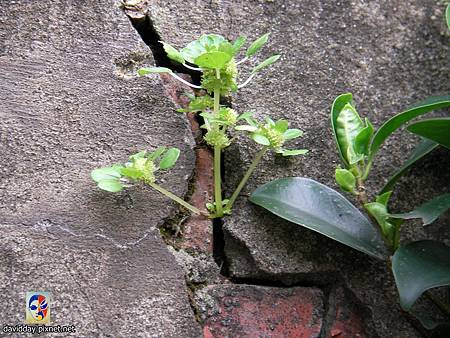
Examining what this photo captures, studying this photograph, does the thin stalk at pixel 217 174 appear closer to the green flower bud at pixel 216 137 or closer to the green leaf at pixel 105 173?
the green flower bud at pixel 216 137

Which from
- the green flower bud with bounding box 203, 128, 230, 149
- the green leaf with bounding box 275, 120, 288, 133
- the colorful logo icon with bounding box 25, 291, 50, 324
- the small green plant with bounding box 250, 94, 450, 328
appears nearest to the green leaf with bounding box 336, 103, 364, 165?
Result: the small green plant with bounding box 250, 94, 450, 328

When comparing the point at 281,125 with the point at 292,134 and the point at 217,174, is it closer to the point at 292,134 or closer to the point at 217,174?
the point at 292,134

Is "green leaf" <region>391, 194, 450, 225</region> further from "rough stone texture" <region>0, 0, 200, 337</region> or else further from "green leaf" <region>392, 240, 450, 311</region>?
"rough stone texture" <region>0, 0, 200, 337</region>

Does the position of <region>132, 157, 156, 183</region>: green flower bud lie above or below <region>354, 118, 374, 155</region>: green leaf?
below

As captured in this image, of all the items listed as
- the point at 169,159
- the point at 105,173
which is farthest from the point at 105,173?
the point at 169,159

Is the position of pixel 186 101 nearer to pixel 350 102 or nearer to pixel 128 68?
pixel 128 68

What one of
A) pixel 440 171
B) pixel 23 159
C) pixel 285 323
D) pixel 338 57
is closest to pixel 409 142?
pixel 440 171

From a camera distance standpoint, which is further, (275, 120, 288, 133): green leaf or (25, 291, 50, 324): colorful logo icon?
(275, 120, 288, 133): green leaf

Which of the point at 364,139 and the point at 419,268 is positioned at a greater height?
the point at 364,139

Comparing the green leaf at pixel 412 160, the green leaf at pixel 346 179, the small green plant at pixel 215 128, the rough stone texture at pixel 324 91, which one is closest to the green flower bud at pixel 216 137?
the small green plant at pixel 215 128
